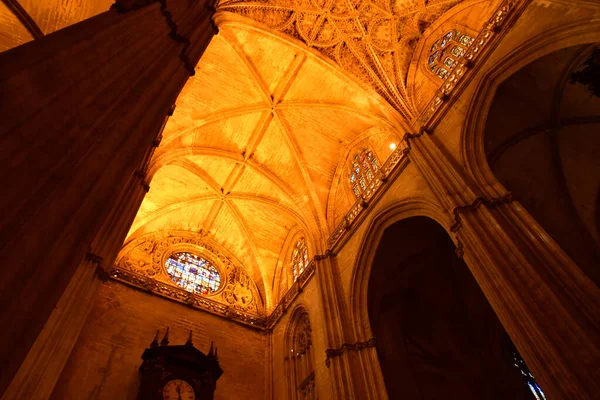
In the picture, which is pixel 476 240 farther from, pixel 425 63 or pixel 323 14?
pixel 323 14

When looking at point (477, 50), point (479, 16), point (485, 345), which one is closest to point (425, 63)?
point (479, 16)

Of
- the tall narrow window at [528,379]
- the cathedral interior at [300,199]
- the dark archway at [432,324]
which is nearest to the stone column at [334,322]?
the cathedral interior at [300,199]

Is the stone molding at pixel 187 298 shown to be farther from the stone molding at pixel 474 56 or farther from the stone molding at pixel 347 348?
the stone molding at pixel 474 56

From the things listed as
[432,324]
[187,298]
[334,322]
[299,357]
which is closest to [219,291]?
[187,298]

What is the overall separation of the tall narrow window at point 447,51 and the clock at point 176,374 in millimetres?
9561

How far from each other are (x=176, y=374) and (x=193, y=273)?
4.90m

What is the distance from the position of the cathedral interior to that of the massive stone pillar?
0.6 inches

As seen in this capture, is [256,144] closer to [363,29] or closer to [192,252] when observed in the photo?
[192,252]

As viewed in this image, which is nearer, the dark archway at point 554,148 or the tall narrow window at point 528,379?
the dark archway at point 554,148

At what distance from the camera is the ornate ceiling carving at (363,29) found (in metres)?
11.2

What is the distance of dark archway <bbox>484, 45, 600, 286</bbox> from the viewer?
8227mm

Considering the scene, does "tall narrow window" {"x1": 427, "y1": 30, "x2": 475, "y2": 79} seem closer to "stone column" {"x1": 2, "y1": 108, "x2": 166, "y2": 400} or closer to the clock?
"stone column" {"x1": 2, "y1": 108, "x2": 166, "y2": 400}

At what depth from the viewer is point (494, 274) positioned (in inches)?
233

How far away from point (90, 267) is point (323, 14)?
908cm
